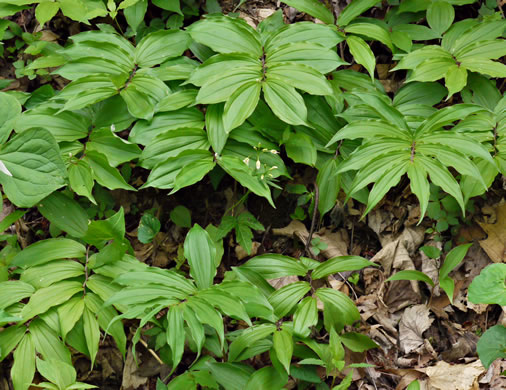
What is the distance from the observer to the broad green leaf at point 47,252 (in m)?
2.47

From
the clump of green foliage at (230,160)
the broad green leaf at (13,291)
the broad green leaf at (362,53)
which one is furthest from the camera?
the broad green leaf at (362,53)

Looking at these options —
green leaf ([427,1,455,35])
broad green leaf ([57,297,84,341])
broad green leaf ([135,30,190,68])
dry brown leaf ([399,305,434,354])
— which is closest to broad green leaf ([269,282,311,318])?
dry brown leaf ([399,305,434,354])

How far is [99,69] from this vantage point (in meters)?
2.78

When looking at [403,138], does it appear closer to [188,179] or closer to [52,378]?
[188,179]

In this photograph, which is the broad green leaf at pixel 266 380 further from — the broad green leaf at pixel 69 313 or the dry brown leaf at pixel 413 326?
the broad green leaf at pixel 69 313

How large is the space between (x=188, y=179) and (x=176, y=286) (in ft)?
1.63

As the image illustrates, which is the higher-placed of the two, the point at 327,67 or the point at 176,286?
the point at 327,67

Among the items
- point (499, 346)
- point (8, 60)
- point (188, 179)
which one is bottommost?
point (499, 346)

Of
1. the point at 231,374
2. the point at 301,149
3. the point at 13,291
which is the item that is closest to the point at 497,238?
the point at 301,149

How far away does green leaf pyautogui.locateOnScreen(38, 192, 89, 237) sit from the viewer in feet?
8.44

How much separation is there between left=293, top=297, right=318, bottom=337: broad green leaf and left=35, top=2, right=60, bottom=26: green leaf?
2.02m

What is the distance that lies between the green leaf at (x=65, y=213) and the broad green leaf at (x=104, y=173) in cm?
19

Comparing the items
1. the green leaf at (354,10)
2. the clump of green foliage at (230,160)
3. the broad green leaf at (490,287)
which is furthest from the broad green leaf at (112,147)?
the broad green leaf at (490,287)

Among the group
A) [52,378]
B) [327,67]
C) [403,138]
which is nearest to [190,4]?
[327,67]
